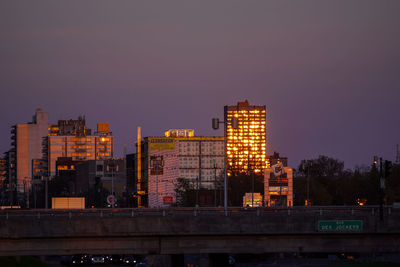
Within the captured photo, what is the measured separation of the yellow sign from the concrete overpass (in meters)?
137

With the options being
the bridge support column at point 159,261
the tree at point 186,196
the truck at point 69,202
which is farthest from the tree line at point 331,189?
the bridge support column at point 159,261

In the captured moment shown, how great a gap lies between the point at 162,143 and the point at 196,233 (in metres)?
141

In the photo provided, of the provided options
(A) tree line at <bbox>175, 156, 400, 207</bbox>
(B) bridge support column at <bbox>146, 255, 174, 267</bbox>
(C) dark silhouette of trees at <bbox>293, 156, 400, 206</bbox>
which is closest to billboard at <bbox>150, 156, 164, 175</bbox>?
(A) tree line at <bbox>175, 156, 400, 207</bbox>

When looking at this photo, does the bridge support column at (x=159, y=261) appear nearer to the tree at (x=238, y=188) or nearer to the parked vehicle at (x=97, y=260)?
the parked vehicle at (x=97, y=260)

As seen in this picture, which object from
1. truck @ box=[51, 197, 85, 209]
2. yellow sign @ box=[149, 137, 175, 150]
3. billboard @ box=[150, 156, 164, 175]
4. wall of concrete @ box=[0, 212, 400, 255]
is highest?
yellow sign @ box=[149, 137, 175, 150]

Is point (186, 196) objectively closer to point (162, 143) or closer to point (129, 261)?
point (162, 143)

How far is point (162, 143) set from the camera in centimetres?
19788

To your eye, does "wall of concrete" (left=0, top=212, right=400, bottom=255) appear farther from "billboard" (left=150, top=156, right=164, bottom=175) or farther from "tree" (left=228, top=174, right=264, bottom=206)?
"billboard" (left=150, top=156, right=164, bottom=175)

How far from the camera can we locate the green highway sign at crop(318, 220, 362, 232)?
57.2 m

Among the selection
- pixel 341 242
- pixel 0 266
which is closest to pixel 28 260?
pixel 0 266

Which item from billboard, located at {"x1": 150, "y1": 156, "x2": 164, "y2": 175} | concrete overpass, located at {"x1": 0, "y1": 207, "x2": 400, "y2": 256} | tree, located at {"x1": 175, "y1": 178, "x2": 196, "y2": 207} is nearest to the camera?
concrete overpass, located at {"x1": 0, "y1": 207, "x2": 400, "y2": 256}

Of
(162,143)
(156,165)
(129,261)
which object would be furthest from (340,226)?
(162,143)

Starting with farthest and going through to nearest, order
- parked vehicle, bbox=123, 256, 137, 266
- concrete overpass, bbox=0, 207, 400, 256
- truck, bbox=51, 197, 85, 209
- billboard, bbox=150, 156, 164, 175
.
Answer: billboard, bbox=150, 156, 164, 175 < truck, bbox=51, 197, 85, 209 < parked vehicle, bbox=123, 256, 137, 266 < concrete overpass, bbox=0, 207, 400, 256

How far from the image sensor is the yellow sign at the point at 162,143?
195500 mm
